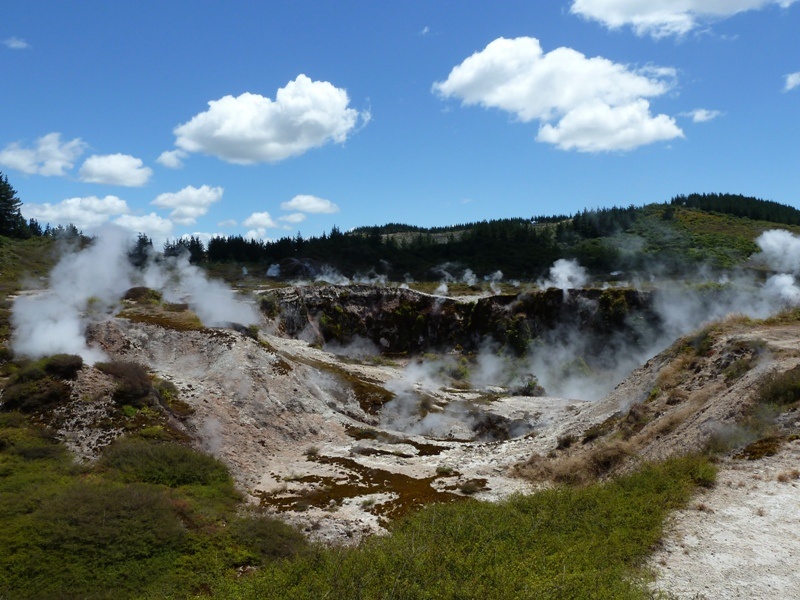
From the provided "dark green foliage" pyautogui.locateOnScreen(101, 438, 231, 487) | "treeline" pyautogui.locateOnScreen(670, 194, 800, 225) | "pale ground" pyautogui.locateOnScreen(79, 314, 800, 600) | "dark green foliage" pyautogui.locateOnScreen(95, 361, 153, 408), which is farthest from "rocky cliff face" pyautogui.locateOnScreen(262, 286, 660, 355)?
"treeline" pyautogui.locateOnScreen(670, 194, 800, 225)

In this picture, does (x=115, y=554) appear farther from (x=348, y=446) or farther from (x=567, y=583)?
(x=348, y=446)

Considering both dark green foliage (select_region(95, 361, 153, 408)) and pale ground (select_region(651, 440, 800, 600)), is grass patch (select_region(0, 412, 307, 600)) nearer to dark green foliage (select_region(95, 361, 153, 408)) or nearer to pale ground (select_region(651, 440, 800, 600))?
dark green foliage (select_region(95, 361, 153, 408))

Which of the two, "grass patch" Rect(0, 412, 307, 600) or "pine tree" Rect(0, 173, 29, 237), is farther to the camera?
"pine tree" Rect(0, 173, 29, 237)

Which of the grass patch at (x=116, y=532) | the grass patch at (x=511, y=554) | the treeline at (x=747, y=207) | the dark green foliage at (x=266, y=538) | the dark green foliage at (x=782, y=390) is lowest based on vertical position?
the dark green foliage at (x=266, y=538)

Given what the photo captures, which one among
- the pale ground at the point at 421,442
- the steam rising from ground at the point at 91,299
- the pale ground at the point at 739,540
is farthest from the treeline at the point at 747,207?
the pale ground at the point at 739,540

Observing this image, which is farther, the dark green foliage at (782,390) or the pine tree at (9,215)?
the pine tree at (9,215)

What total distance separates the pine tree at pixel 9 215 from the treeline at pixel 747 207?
150 m

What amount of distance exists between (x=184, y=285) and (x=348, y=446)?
3321 cm

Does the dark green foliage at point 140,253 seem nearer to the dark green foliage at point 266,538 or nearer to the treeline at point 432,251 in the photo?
the treeline at point 432,251

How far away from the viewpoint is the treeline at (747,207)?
12781 centimetres

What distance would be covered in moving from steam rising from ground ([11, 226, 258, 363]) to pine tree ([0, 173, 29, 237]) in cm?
4101

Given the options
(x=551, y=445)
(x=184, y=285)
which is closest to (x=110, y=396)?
(x=551, y=445)

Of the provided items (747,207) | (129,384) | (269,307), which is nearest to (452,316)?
(269,307)

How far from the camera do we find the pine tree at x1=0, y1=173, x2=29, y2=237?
83562 millimetres
